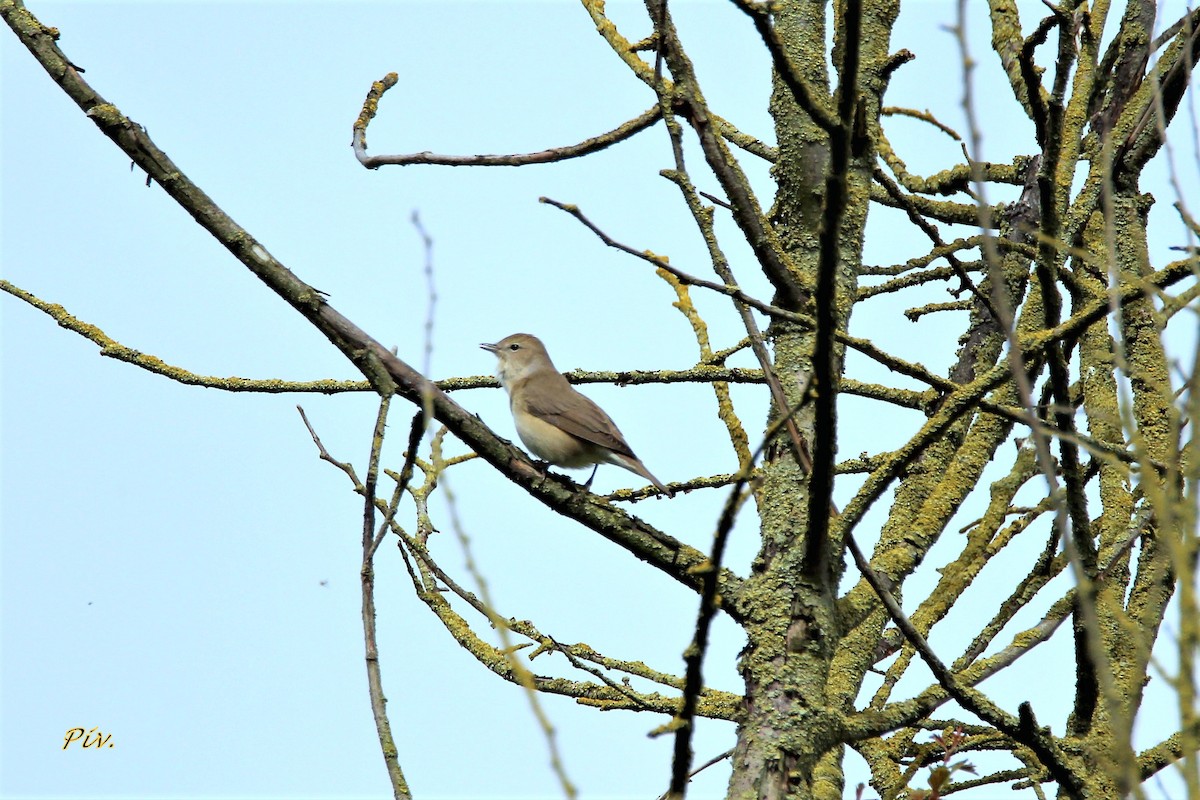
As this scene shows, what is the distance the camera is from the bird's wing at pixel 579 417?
5930 millimetres

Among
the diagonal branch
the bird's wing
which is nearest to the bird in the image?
the bird's wing

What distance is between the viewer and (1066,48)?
353 centimetres

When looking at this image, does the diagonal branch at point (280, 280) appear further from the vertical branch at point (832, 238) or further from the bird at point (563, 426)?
the bird at point (563, 426)

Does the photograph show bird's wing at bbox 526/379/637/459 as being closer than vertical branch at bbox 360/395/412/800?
No

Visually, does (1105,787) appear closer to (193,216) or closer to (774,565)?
(774,565)

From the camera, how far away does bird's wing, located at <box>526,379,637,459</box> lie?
19.5ft

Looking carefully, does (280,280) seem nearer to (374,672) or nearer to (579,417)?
(374,672)

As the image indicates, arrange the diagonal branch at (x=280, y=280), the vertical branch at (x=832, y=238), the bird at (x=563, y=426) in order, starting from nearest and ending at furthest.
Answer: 1. the vertical branch at (x=832, y=238)
2. the diagonal branch at (x=280, y=280)
3. the bird at (x=563, y=426)

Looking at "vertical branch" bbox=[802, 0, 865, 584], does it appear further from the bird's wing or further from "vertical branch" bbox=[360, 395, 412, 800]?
the bird's wing

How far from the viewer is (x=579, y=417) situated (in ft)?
19.9

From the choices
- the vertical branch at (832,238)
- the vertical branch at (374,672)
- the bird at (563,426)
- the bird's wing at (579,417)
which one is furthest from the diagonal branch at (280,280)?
the bird's wing at (579,417)

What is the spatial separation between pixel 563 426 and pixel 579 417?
0.31 ft

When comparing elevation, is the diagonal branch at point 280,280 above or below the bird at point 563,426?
below

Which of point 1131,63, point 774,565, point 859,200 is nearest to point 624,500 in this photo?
point 774,565
